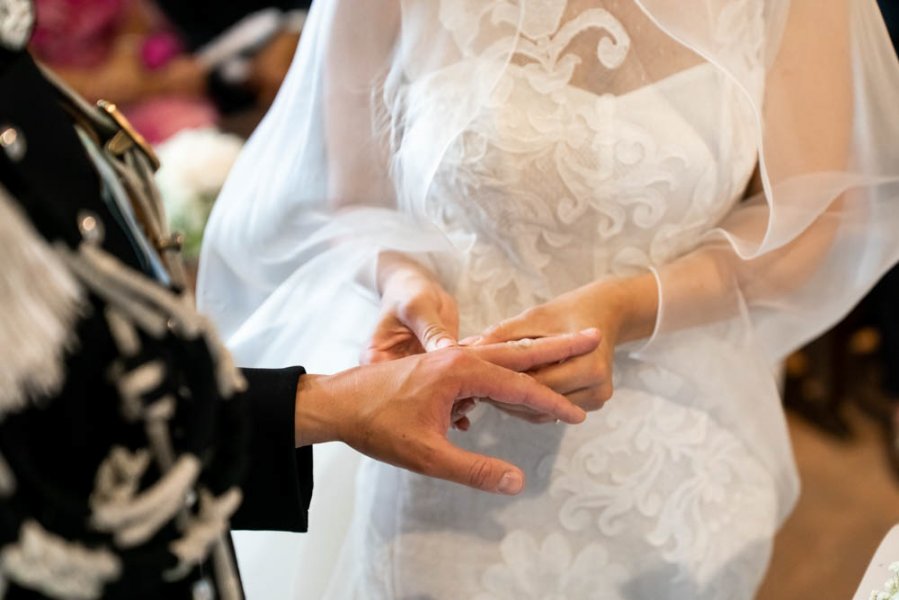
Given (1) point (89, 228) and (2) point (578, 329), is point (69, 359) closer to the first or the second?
(1) point (89, 228)

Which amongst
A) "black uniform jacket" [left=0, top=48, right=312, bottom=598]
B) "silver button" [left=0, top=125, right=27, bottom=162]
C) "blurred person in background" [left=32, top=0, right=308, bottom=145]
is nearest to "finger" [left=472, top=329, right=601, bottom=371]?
"black uniform jacket" [left=0, top=48, right=312, bottom=598]

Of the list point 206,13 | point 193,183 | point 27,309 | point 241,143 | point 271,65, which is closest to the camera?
point 27,309

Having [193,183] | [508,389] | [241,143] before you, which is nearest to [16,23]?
[508,389]

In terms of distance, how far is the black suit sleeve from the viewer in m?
0.66

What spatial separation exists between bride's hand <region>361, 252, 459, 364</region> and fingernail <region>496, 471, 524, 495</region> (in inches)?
5.8

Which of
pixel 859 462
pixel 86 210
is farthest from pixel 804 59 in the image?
pixel 859 462

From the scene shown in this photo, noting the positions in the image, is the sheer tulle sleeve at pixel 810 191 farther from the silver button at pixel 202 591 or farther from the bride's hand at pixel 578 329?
the silver button at pixel 202 591

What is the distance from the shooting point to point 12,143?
46 centimetres

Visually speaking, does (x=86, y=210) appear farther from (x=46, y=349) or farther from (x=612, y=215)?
(x=612, y=215)

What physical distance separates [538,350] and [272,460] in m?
0.23

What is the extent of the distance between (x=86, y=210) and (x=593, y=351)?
0.45m

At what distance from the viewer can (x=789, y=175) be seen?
2.83 ft

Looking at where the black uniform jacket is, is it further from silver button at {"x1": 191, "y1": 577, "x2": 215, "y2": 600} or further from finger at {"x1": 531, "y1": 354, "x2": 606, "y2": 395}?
finger at {"x1": 531, "y1": 354, "x2": 606, "y2": 395}

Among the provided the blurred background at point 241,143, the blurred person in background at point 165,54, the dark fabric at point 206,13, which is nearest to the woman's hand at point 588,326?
the blurred background at point 241,143
